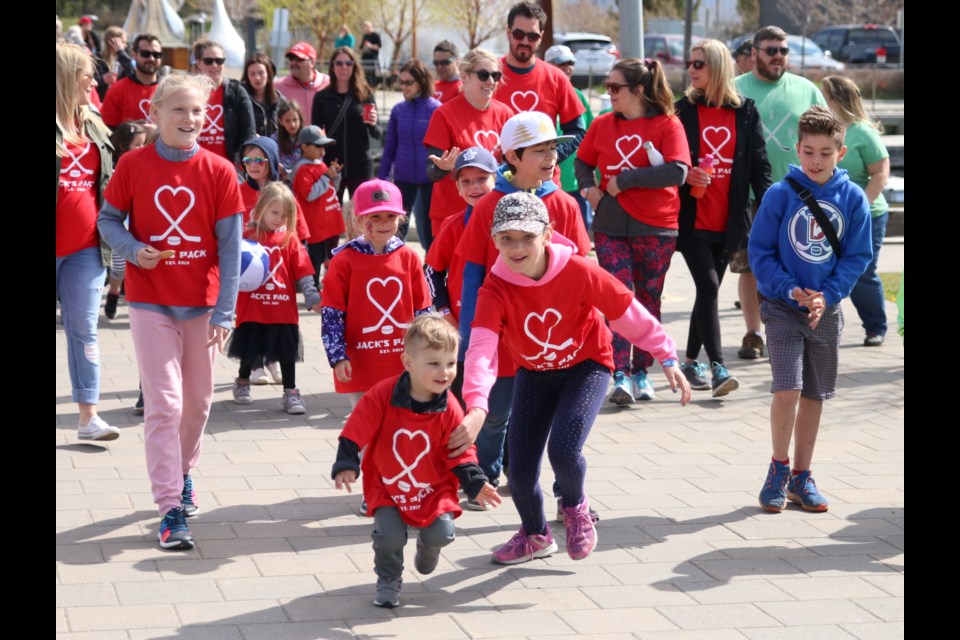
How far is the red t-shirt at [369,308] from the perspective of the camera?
628 centimetres

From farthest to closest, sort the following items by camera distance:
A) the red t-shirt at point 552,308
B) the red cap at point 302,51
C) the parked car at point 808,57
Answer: the parked car at point 808,57 → the red cap at point 302,51 → the red t-shirt at point 552,308

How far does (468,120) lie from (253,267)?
153 cm

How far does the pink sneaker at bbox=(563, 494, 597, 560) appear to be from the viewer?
17.4 feet

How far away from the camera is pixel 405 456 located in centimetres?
505

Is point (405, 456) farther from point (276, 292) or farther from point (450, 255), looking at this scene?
point (276, 292)

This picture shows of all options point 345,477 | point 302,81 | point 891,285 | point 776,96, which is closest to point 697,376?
point 776,96

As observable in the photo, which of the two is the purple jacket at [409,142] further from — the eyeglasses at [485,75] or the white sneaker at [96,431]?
the white sneaker at [96,431]

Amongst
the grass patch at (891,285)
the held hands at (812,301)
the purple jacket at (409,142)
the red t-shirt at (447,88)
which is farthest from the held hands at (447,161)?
the grass patch at (891,285)

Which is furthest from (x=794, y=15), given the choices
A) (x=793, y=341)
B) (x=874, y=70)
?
(x=793, y=341)

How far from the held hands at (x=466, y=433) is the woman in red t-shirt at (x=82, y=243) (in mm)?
2833

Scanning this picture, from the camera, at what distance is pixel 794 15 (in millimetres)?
50781
